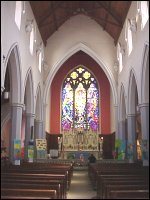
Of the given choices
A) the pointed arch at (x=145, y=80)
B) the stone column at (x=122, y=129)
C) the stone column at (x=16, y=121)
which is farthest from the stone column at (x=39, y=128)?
the pointed arch at (x=145, y=80)

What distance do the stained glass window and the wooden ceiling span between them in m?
5.88

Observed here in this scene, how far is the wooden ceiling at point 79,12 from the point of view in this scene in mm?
19203

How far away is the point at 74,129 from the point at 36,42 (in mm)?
9640

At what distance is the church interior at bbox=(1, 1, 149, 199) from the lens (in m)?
14.9

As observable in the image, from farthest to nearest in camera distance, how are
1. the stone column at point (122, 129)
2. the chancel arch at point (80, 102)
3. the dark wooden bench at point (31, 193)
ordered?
the chancel arch at point (80, 102) < the stone column at point (122, 129) < the dark wooden bench at point (31, 193)

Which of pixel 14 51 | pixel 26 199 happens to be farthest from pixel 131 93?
pixel 26 199

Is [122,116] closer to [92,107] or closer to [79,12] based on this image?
[92,107]

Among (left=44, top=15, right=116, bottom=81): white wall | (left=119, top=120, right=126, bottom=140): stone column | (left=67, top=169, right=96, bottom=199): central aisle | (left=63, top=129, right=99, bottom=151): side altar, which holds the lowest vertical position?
(left=67, top=169, right=96, bottom=199): central aisle

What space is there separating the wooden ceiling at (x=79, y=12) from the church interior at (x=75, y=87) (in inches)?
3.2

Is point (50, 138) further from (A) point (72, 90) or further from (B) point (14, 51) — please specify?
(B) point (14, 51)

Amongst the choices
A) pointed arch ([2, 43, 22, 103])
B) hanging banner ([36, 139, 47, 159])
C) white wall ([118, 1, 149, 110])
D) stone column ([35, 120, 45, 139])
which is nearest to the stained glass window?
stone column ([35, 120, 45, 139])

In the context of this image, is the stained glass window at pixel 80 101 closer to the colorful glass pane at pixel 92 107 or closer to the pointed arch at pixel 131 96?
the colorful glass pane at pixel 92 107

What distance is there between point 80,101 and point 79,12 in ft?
30.8

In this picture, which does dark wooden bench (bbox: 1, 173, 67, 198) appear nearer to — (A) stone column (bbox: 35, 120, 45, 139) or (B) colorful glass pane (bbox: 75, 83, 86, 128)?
(A) stone column (bbox: 35, 120, 45, 139)
